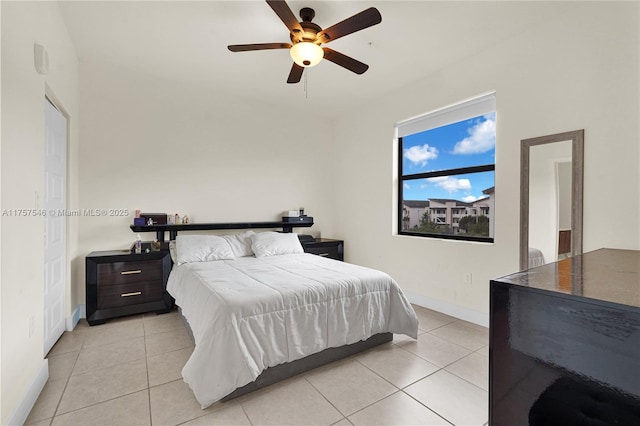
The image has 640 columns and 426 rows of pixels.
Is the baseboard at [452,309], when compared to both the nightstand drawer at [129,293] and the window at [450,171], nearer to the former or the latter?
the window at [450,171]

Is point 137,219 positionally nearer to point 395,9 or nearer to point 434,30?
point 395,9

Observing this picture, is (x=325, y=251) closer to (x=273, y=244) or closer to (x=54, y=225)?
(x=273, y=244)

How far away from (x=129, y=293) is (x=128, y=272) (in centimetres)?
24

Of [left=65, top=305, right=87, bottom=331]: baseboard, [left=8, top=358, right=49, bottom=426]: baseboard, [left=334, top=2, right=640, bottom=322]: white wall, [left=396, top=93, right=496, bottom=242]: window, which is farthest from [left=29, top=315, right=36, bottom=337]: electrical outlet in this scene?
[left=396, top=93, right=496, bottom=242]: window

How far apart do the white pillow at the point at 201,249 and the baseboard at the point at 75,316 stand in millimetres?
1130

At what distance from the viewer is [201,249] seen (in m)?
3.38

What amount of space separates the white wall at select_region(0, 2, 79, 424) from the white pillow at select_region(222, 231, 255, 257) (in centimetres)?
186

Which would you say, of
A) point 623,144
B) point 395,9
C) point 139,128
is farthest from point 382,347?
point 139,128

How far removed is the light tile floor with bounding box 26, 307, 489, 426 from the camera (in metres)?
1.73

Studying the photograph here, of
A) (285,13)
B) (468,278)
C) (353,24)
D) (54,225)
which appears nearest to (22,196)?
(54,225)

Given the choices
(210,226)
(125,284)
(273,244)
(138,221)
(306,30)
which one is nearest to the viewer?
(306,30)

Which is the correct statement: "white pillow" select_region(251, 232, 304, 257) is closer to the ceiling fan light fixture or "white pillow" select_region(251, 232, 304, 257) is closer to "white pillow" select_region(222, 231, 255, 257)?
"white pillow" select_region(222, 231, 255, 257)

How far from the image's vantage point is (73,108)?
309cm

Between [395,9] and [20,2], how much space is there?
8.15 feet
